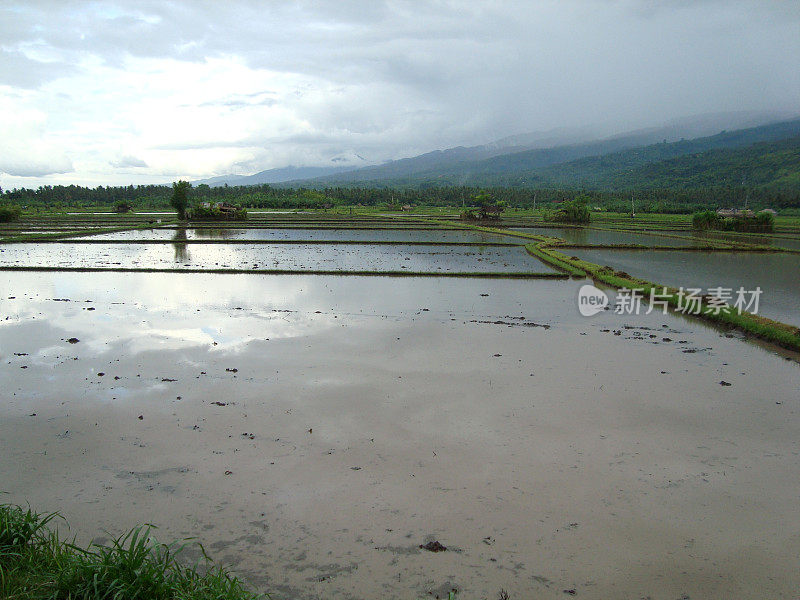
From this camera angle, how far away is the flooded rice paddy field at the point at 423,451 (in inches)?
154

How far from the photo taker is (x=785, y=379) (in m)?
7.75

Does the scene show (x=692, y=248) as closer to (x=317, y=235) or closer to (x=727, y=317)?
(x=727, y=317)

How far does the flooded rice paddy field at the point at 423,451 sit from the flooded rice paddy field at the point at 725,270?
477 cm

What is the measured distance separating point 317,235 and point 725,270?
20.7 metres

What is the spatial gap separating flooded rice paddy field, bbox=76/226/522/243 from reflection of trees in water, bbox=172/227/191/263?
5 cm

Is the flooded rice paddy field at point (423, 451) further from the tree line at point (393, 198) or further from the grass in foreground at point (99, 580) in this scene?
the tree line at point (393, 198)

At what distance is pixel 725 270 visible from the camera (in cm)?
1828

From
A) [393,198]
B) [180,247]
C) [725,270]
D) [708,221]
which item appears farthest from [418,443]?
[393,198]

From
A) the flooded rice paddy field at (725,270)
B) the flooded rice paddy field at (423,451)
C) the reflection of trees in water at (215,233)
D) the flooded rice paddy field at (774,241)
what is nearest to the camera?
the flooded rice paddy field at (423,451)

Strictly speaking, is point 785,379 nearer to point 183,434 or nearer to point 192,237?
point 183,434

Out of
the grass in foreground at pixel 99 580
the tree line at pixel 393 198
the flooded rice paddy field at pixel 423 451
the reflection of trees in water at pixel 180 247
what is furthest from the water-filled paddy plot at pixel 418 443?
the tree line at pixel 393 198

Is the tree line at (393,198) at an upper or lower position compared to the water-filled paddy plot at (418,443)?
upper

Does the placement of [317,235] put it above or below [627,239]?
above

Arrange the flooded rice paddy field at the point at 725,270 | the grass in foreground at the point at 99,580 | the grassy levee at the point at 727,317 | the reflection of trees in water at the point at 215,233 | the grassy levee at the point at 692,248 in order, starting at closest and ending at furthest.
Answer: the grass in foreground at the point at 99,580 → the grassy levee at the point at 727,317 → the flooded rice paddy field at the point at 725,270 → the grassy levee at the point at 692,248 → the reflection of trees in water at the point at 215,233
